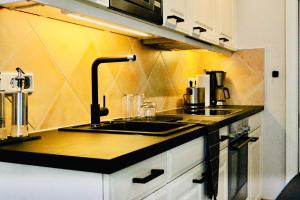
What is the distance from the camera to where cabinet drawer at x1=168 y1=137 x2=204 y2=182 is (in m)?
1.33

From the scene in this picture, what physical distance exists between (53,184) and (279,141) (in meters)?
2.49

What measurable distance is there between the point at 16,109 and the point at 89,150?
1.22 ft

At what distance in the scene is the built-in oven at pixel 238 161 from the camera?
2113 mm

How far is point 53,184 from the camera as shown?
1.03 meters

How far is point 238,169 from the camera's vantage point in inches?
89.4

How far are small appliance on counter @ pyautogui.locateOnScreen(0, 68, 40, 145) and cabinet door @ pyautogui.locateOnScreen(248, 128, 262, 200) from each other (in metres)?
1.80

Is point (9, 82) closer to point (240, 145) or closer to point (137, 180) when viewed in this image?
point (137, 180)

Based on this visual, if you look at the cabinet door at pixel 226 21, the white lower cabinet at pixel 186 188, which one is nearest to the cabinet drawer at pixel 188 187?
the white lower cabinet at pixel 186 188

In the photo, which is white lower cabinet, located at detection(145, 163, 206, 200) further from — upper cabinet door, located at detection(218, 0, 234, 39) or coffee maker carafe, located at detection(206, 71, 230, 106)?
coffee maker carafe, located at detection(206, 71, 230, 106)

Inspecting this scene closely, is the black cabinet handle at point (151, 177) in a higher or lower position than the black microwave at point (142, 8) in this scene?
lower

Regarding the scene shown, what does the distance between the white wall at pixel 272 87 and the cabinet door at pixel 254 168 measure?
0.47ft

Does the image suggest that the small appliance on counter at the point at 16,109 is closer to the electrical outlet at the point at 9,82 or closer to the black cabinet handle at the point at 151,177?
the electrical outlet at the point at 9,82

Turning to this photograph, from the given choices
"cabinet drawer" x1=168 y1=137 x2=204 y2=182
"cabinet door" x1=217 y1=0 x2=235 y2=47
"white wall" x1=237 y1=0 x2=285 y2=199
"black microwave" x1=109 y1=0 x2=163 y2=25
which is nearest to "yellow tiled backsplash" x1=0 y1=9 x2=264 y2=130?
"black microwave" x1=109 y1=0 x2=163 y2=25

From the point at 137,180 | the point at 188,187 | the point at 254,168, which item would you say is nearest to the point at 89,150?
the point at 137,180
